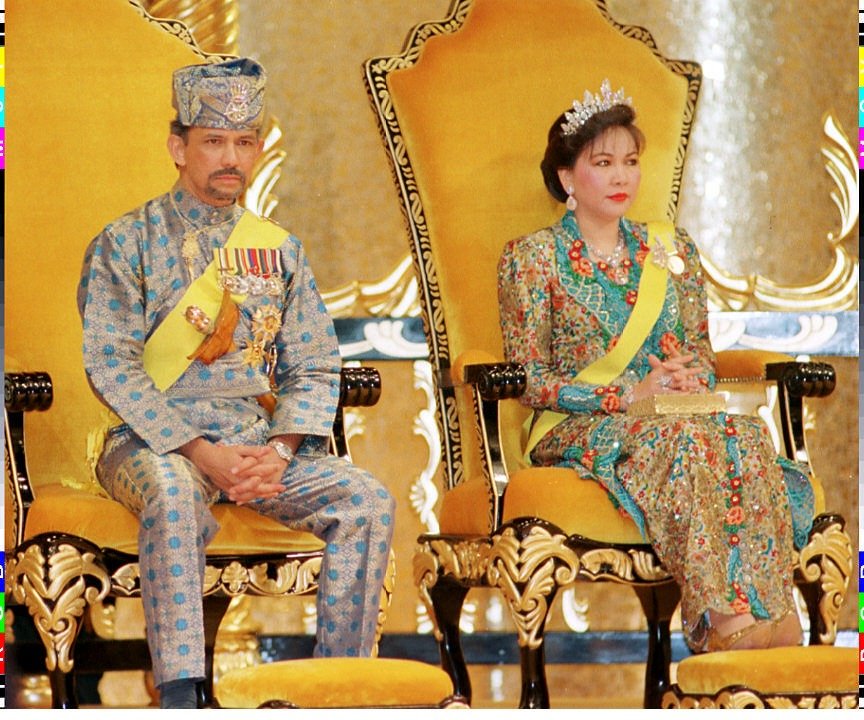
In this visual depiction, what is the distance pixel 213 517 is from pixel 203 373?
375 mm

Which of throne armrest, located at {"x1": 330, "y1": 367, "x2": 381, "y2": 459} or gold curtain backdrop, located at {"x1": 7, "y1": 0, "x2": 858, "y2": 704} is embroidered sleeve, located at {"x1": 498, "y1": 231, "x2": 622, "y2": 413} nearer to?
throne armrest, located at {"x1": 330, "y1": 367, "x2": 381, "y2": 459}

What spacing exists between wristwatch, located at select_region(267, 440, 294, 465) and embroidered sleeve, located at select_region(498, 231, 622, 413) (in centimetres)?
66

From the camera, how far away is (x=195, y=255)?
3729mm

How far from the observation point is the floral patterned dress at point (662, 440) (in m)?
3.53

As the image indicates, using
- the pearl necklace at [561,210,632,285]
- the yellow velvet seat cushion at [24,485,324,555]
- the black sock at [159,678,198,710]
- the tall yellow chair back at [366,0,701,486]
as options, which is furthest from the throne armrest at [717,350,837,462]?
the black sock at [159,678,198,710]

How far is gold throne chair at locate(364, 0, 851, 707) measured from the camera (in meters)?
3.65

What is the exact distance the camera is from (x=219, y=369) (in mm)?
3691

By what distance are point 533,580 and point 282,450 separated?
24.8 inches

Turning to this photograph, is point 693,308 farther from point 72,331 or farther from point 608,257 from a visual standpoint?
point 72,331

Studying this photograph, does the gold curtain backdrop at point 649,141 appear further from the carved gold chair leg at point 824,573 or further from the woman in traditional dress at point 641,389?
the carved gold chair leg at point 824,573

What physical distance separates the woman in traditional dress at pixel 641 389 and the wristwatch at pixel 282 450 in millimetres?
673

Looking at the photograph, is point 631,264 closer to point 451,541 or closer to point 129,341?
point 451,541

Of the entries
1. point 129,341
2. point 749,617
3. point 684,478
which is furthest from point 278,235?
point 749,617

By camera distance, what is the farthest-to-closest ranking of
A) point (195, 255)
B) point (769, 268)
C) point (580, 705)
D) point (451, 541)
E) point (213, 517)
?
point (769, 268) → point (580, 705) → point (451, 541) → point (195, 255) → point (213, 517)
